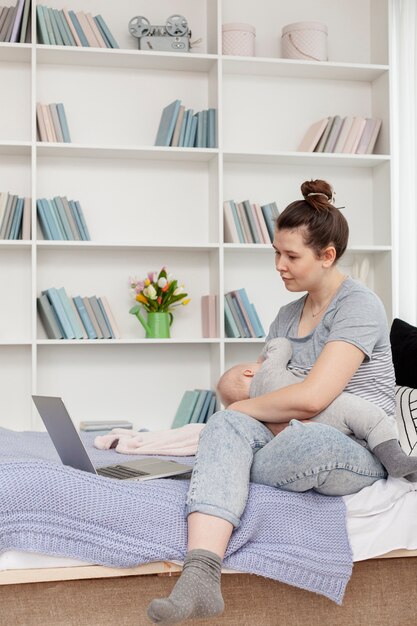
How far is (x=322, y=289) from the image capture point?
2070 millimetres

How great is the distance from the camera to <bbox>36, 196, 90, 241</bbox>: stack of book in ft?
11.6

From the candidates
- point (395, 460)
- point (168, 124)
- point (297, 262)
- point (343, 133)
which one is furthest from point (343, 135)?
point (395, 460)

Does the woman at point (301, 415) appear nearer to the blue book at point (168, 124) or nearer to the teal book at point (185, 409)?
the teal book at point (185, 409)

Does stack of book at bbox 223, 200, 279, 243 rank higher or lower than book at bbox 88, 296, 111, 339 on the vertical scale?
higher

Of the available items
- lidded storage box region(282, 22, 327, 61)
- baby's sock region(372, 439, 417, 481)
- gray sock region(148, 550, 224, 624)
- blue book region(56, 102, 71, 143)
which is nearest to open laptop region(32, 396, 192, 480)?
gray sock region(148, 550, 224, 624)

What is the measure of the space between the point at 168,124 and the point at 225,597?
2.45 meters

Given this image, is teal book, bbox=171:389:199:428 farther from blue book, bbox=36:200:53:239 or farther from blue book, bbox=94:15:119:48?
blue book, bbox=94:15:119:48

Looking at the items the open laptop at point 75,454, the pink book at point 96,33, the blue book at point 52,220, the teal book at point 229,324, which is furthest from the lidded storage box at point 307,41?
the open laptop at point 75,454

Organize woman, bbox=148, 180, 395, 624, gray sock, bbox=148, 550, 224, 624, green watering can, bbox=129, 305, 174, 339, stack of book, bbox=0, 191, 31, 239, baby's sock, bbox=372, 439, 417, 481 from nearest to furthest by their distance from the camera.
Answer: gray sock, bbox=148, 550, 224, 624 → woman, bbox=148, 180, 395, 624 → baby's sock, bbox=372, 439, 417, 481 → stack of book, bbox=0, 191, 31, 239 → green watering can, bbox=129, 305, 174, 339

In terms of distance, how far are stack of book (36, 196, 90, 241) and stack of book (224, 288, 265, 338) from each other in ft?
2.29

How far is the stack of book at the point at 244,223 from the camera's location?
145 inches

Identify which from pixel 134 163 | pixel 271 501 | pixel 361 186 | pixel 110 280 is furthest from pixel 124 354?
pixel 271 501

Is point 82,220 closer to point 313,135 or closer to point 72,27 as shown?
point 72,27

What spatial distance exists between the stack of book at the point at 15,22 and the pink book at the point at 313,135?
4.44ft
